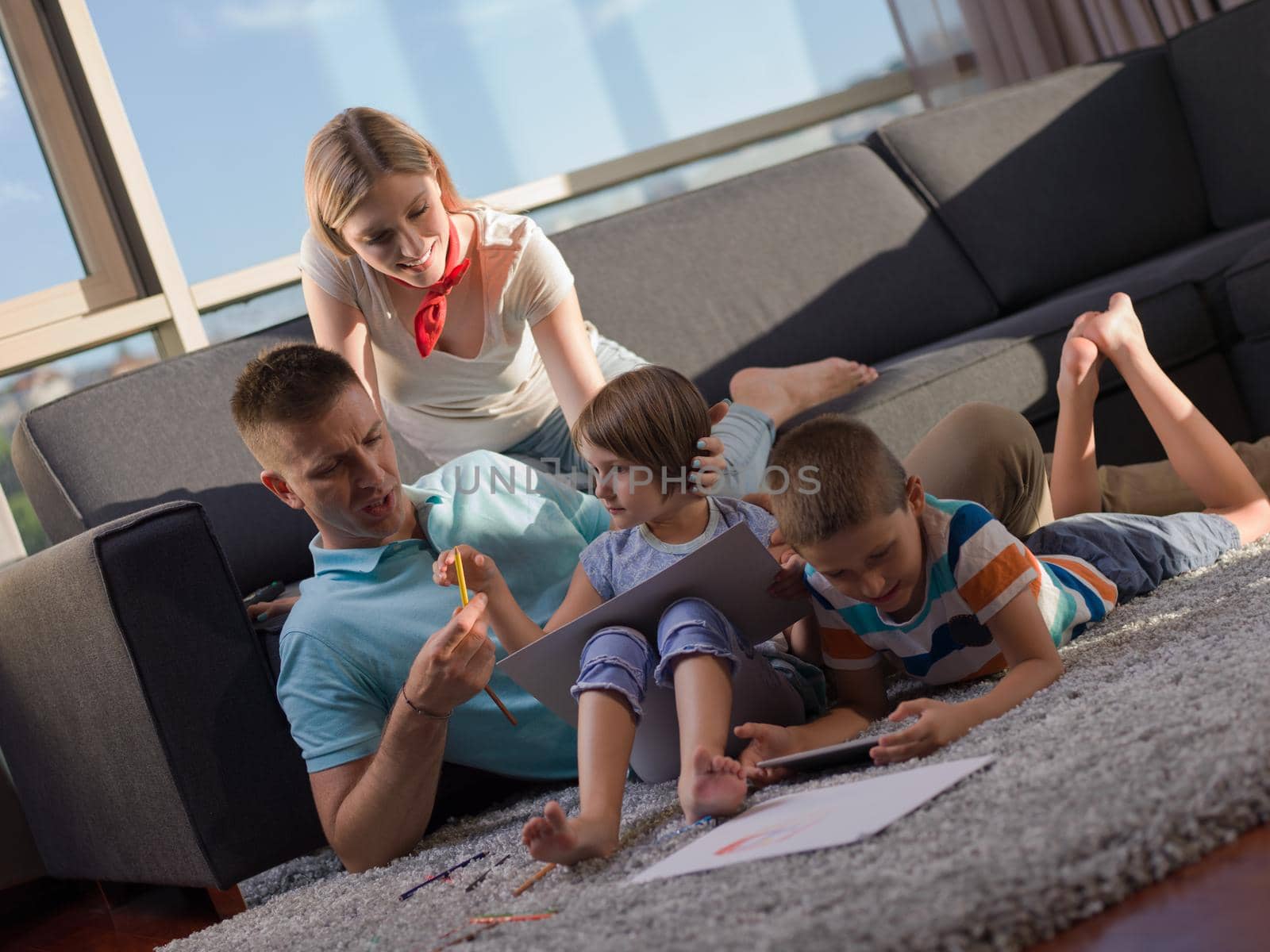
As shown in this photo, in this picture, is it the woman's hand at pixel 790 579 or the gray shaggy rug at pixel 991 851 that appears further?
the woman's hand at pixel 790 579

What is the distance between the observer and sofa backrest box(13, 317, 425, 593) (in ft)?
Answer: 5.93

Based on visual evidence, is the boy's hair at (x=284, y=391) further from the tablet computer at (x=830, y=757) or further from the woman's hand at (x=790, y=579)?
the tablet computer at (x=830, y=757)

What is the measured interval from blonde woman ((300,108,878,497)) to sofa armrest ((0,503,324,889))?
0.42 m

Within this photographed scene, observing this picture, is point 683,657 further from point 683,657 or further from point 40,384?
point 40,384

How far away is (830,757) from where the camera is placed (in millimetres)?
1016

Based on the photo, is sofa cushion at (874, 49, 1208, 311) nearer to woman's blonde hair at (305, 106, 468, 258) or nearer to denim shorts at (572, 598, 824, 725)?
woman's blonde hair at (305, 106, 468, 258)

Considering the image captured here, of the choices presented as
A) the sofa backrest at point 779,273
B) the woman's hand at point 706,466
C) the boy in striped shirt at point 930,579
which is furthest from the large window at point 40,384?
the boy in striped shirt at point 930,579

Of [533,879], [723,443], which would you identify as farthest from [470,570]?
[723,443]

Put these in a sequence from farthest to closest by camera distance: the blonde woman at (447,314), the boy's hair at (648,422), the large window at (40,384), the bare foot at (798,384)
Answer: the large window at (40,384) < the bare foot at (798,384) < the blonde woman at (447,314) < the boy's hair at (648,422)

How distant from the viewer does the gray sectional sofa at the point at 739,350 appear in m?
1.32

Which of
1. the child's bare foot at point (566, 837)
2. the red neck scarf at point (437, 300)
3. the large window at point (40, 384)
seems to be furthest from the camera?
the large window at point (40, 384)

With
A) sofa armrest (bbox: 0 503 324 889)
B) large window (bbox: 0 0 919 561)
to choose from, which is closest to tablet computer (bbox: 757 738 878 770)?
sofa armrest (bbox: 0 503 324 889)

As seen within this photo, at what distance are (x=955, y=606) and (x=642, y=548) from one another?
337mm

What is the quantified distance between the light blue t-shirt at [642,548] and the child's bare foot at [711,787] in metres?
0.31
